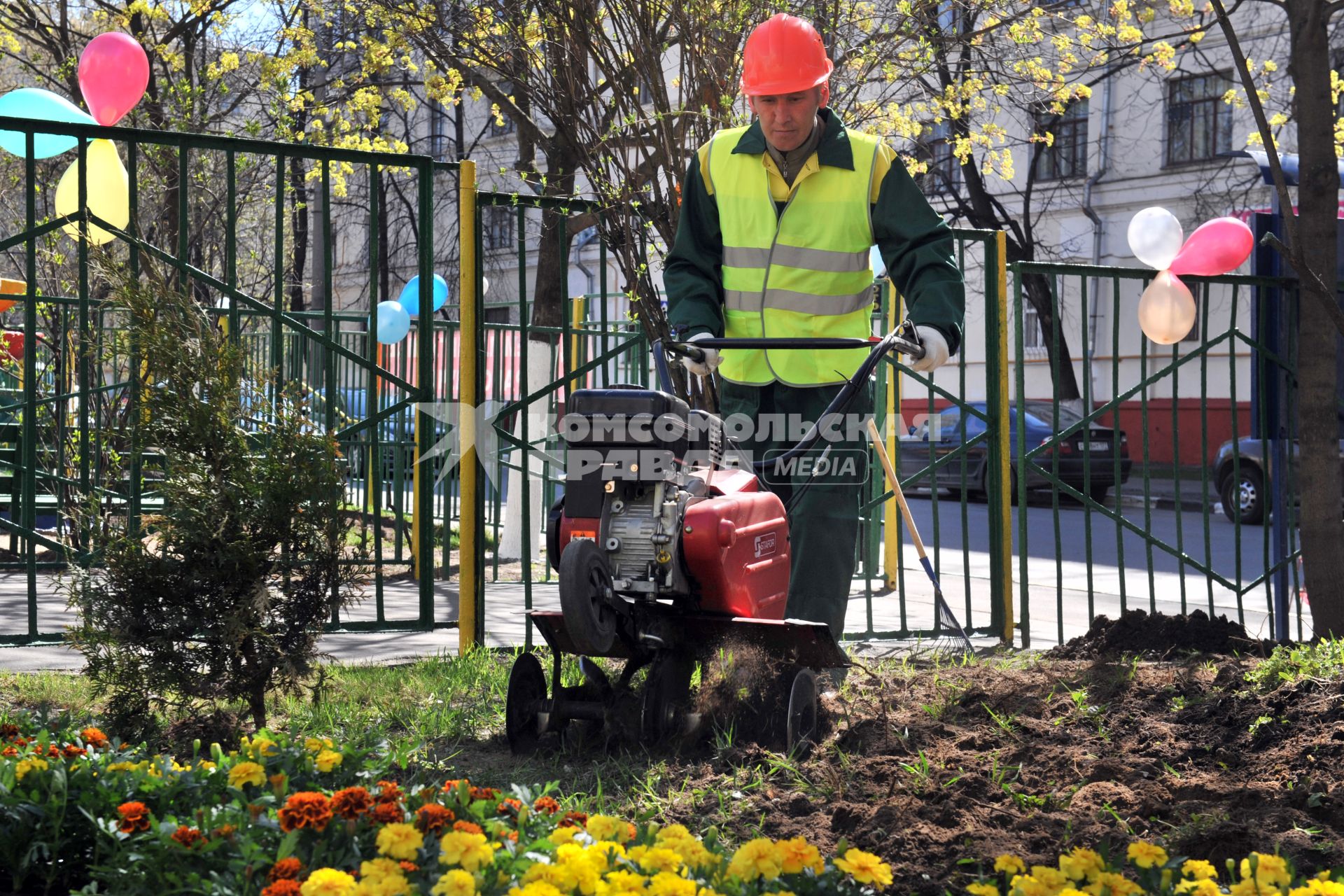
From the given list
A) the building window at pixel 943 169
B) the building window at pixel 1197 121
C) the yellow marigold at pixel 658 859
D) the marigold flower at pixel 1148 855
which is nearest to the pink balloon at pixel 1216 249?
the marigold flower at pixel 1148 855

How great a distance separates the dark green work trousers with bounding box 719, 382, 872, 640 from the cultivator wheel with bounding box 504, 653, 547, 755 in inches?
36.1

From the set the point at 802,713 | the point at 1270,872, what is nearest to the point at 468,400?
the point at 802,713

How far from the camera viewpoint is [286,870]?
2.09m

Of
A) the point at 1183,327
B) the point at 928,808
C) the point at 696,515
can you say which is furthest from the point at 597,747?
the point at 1183,327

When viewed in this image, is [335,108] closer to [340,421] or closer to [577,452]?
[340,421]

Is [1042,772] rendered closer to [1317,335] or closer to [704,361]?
[704,361]

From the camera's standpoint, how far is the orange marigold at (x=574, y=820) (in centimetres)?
249

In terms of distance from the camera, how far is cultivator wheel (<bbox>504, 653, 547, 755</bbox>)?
3678 mm

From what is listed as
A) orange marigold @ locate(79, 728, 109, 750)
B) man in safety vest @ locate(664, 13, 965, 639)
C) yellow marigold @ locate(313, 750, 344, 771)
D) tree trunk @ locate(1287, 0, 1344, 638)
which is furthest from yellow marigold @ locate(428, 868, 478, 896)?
tree trunk @ locate(1287, 0, 1344, 638)

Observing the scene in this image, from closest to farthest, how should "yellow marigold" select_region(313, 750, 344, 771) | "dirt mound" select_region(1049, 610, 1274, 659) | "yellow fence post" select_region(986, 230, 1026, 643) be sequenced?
"yellow marigold" select_region(313, 750, 344, 771) → "dirt mound" select_region(1049, 610, 1274, 659) → "yellow fence post" select_region(986, 230, 1026, 643)

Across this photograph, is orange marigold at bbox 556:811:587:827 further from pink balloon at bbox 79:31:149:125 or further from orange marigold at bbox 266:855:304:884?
pink balloon at bbox 79:31:149:125

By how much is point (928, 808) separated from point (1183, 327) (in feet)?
16.3

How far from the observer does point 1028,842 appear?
2.76 meters

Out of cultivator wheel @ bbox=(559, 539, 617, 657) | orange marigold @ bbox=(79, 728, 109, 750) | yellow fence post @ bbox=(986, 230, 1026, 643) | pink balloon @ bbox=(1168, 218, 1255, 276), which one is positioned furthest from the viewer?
pink balloon @ bbox=(1168, 218, 1255, 276)
